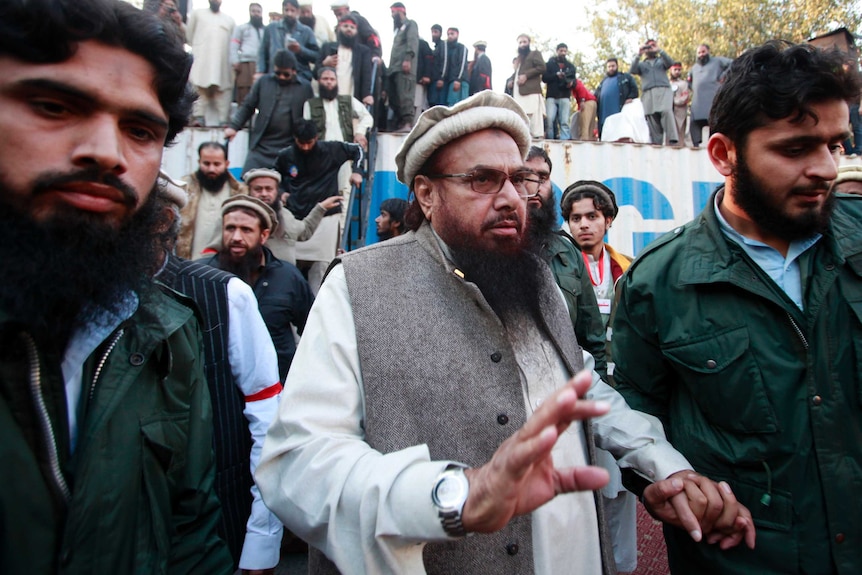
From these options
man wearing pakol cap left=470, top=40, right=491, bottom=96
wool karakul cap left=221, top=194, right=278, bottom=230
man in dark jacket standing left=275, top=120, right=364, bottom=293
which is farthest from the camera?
man wearing pakol cap left=470, top=40, right=491, bottom=96

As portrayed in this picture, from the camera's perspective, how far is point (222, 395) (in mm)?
2078

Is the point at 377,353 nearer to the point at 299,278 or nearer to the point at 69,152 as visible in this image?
the point at 69,152

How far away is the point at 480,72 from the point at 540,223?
7.70m

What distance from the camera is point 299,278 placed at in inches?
150

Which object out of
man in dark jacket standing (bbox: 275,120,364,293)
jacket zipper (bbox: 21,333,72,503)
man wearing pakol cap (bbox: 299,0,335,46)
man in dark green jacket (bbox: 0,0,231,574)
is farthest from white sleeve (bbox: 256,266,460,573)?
man wearing pakol cap (bbox: 299,0,335,46)

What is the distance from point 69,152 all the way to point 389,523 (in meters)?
1.00

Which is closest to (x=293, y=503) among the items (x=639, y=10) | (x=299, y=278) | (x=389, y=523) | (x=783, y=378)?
(x=389, y=523)

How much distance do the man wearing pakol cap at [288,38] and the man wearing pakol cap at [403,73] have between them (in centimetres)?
115

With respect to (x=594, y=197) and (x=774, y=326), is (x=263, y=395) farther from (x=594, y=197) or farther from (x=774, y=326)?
(x=594, y=197)

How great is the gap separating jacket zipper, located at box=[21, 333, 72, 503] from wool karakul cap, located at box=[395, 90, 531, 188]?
1163 millimetres

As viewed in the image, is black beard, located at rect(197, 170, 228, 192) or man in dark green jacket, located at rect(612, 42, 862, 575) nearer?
man in dark green jacket, located at rect(612, 42, 862, 575)

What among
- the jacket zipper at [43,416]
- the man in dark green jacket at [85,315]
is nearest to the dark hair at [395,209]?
the man in dark green jacket at [85,315]

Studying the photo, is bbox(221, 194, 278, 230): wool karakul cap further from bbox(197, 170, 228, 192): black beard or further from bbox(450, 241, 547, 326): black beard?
bbox(450, 241, 547, 326): black beard

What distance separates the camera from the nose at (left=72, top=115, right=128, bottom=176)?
3.79ft
